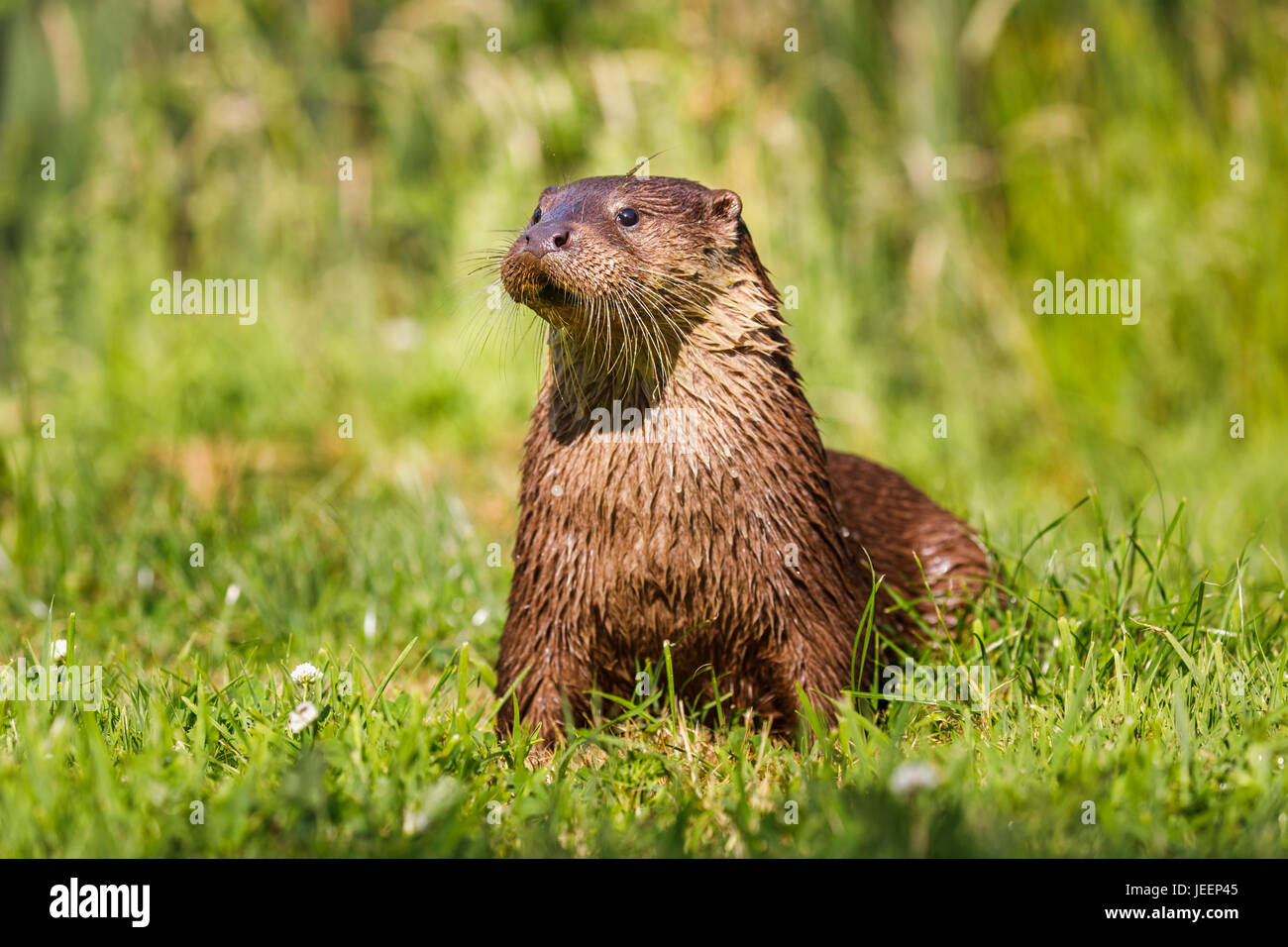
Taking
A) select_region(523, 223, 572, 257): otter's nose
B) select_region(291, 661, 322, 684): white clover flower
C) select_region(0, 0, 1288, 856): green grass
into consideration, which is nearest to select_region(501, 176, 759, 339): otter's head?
select_region(523, 223, 572, 257): otter's nose

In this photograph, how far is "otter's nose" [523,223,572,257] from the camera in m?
2.53

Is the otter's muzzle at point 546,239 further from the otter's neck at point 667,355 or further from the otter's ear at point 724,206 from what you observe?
the otter's ear at point 724,206

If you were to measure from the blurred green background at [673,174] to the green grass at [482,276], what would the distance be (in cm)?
2

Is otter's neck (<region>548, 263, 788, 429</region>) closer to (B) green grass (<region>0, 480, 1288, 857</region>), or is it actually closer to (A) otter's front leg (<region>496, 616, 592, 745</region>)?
(A) otter's front leg (<region>496, 616, 592, 745</region>)

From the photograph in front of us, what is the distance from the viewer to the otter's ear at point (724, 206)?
279 centimetres

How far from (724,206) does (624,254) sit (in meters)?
0.29

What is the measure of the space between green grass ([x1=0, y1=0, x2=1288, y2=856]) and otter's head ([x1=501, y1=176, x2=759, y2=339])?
3.32 feet

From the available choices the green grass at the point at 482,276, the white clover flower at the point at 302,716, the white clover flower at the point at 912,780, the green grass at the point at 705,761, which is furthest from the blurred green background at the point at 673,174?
the white clover flower at the point at 912,780

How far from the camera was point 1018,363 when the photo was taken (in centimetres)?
572

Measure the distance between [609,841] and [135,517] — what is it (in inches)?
97.9

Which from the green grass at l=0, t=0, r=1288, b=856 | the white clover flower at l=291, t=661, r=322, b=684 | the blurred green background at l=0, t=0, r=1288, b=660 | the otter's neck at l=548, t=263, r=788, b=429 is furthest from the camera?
the blurred green background at l=0, t=0, r=1288, b=660

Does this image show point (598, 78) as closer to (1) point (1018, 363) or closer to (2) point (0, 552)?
(1) point (1018, 363)
